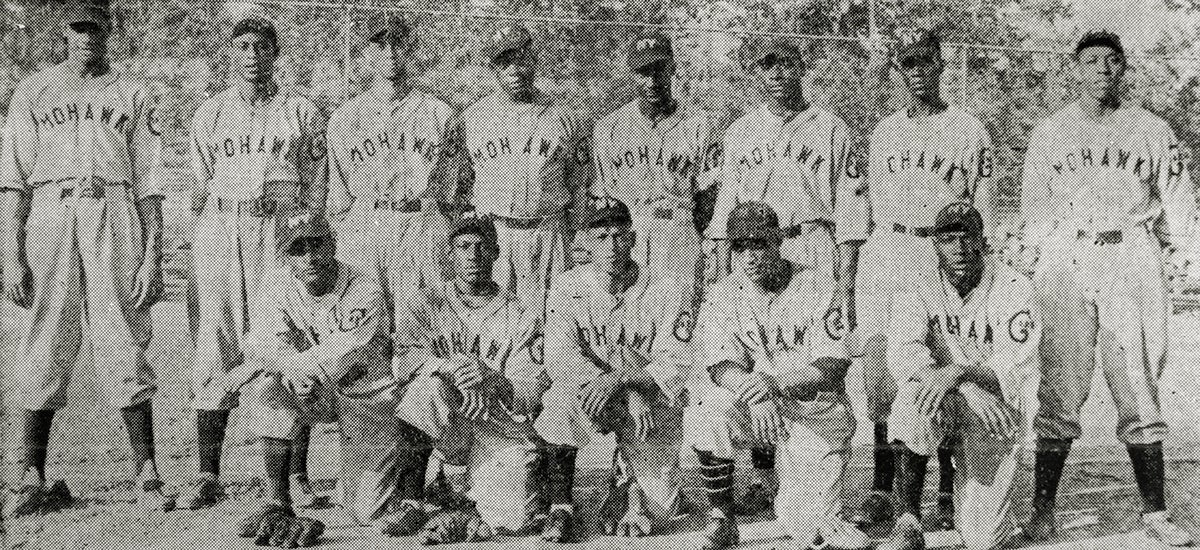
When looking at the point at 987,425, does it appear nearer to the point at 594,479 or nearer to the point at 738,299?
the point at 738,299

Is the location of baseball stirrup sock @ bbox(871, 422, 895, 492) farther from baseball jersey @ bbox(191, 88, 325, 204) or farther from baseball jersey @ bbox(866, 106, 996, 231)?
baseball jersey @ bbox(191, 88, 325, 204)

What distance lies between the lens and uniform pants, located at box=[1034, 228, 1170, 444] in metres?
4.22

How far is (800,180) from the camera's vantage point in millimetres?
4125

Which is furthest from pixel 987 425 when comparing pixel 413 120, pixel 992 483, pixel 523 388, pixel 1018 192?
pixel 413 120

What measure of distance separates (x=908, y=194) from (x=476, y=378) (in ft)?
5.60

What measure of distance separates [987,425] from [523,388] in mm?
1701

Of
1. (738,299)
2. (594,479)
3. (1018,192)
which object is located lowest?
(594,479)

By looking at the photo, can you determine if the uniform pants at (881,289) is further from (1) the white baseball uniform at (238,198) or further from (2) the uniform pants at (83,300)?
(2) the uniform pants at (83,300)

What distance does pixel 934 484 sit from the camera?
13.6 feet

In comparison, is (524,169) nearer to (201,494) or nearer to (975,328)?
(201,494)

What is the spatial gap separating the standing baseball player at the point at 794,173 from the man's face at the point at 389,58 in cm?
116

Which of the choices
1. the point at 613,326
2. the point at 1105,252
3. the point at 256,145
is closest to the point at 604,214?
the point at 613,326

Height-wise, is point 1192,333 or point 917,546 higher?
point 1192,333

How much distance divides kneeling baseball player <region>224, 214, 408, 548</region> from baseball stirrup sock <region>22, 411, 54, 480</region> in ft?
1.89
